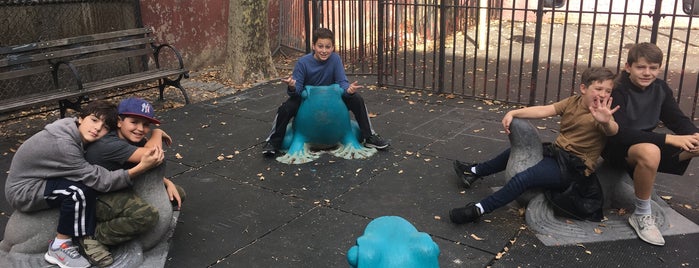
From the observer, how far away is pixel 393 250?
231cm

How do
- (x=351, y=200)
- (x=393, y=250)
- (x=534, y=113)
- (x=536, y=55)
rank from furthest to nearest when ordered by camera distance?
(x=536, y=55), (x=351, y=200), (x=534, y=113), (x=393, y=250)

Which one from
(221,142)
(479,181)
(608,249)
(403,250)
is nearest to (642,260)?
(608,249)

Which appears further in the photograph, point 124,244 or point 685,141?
point 685,141

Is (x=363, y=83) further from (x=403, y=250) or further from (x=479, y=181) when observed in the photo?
(x=403, y=250)

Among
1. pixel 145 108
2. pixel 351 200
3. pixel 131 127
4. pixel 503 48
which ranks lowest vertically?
pixel 351 200

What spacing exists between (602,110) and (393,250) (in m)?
1.99

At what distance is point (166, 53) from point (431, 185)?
6.45m

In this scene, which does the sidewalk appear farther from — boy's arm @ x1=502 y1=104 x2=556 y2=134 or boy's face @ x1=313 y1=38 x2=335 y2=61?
boy's face @ x1=313 y1=38 x2=335 y2=61

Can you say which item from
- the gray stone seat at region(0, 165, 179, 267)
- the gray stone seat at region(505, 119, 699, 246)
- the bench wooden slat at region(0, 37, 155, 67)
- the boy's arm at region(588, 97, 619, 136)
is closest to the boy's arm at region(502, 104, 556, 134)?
the gray stone seat at region(505, 119, 699, 246)

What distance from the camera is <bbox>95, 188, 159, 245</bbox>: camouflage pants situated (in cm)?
335

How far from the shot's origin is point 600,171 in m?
4.09

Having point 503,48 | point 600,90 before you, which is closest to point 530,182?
point 600,90

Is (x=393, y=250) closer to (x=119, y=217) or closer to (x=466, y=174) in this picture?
(x=119, y=217)

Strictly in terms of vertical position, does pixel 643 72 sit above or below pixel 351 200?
above
